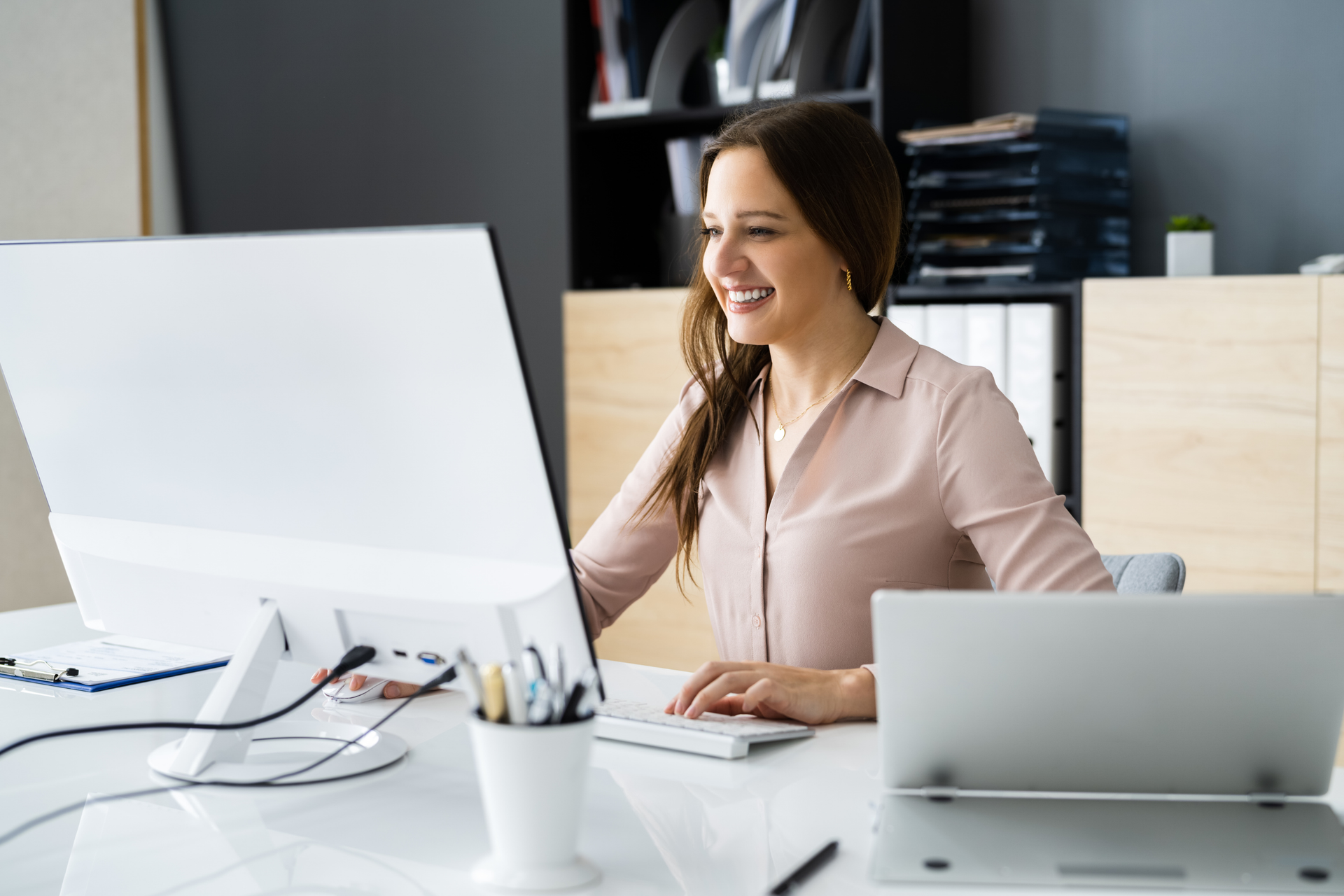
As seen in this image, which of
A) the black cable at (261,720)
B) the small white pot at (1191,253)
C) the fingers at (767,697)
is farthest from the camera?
the small white pot at (1191,253)

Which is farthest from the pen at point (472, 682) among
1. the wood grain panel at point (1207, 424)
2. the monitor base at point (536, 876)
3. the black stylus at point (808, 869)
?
the wood grain panel at point (1207, 424)

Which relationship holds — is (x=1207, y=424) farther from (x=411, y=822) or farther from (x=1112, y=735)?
(x=411, y=822)

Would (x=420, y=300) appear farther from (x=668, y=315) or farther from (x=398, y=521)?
(x=668, y=315)

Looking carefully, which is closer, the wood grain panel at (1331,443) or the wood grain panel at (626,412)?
the wood grain panel at (1331,443)

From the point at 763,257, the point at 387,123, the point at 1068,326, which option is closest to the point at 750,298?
the point at 763,257

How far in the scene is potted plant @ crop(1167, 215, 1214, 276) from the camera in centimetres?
229

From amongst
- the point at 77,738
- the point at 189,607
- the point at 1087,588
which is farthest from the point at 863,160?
the point at 77,738

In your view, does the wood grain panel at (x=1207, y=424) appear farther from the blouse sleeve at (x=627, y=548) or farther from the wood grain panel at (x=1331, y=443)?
the blouse sleeve at (x=627, y=548)

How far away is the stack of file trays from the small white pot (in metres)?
0.18

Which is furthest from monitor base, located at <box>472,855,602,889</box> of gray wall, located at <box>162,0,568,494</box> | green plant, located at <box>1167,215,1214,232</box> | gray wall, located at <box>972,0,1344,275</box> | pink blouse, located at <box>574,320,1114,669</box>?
gray wall, located at <box>162,0,568,494</box>

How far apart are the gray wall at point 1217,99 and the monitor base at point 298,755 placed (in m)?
2.00

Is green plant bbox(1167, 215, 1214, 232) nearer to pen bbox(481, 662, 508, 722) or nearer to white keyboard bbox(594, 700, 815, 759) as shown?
white keyboard bbox(594, 700, 815, 759)

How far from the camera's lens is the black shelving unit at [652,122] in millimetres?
2502

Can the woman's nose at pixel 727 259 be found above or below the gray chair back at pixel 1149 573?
above
